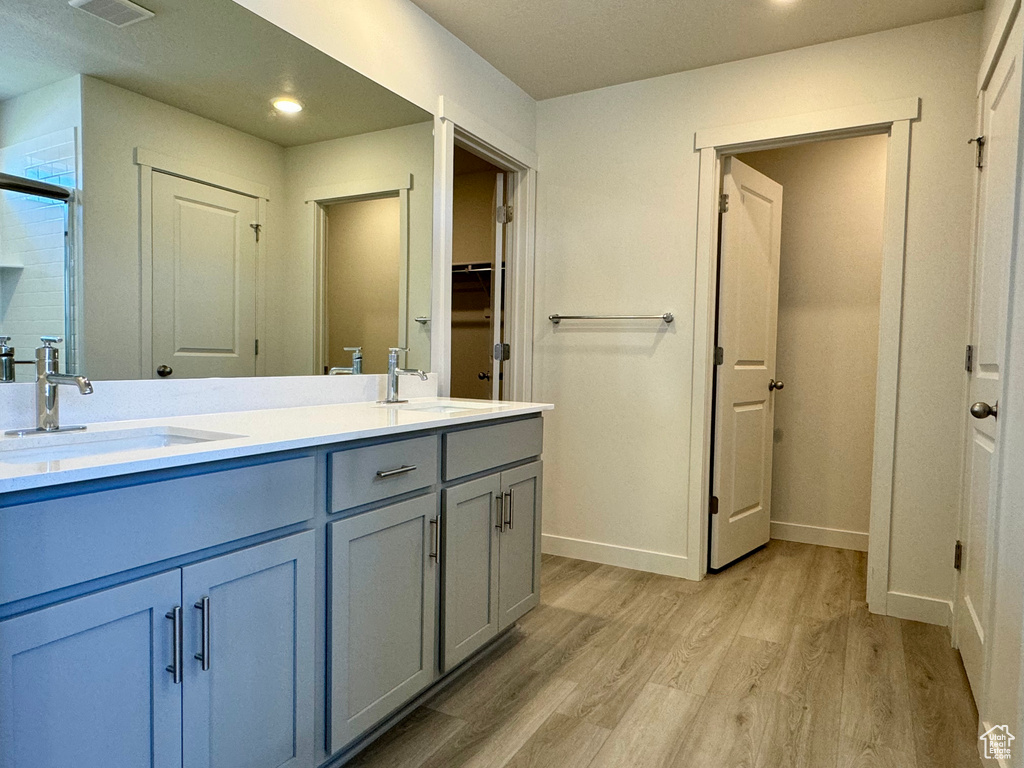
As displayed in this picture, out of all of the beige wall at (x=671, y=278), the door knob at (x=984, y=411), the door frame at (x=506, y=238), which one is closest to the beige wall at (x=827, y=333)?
the beige wall at (x=671, y=278)

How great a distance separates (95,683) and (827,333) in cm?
357

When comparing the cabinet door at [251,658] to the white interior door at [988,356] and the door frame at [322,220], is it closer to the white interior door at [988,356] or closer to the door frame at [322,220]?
the door frame at [322,220]

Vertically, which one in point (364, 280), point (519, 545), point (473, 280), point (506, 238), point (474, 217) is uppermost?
point (474, 217)

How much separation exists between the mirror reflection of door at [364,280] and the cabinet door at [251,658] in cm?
97

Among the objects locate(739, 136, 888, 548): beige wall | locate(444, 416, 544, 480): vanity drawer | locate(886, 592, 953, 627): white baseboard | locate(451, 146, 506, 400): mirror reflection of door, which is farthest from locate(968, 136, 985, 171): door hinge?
locate(451, 146, 506, 400): mirror reflection of door

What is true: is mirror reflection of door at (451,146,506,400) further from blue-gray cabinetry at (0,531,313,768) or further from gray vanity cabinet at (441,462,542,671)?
blue-gray cabinetry at (0,531,313,768)

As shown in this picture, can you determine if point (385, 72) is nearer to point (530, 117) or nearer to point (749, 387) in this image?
point (530, 117)

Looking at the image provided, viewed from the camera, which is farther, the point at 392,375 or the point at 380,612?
the point at 392,375

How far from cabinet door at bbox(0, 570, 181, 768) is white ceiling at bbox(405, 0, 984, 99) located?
2263 mm

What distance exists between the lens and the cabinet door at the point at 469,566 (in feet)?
5.92

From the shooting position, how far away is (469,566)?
6.24ft

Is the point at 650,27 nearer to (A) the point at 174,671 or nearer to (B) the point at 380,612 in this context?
(B) the point at 380,612

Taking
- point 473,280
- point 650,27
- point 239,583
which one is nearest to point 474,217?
point 473,280

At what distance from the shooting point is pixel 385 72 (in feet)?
7.36
